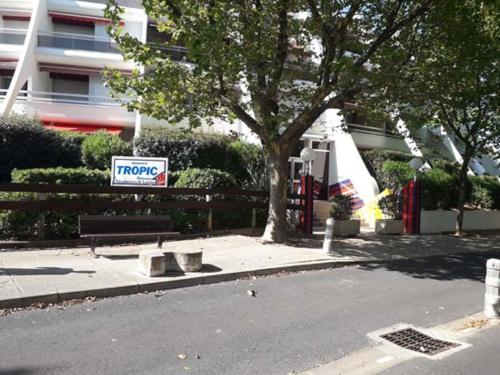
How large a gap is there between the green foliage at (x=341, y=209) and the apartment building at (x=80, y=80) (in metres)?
6.29

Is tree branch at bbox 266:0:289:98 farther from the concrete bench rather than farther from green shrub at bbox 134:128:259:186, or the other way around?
green shrub at bbox 134:128:259:186

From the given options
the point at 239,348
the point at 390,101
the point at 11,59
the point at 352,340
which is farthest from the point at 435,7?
the point at 11,59

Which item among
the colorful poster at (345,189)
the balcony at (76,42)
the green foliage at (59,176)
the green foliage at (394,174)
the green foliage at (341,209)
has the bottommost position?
the green foliage at (341,209)

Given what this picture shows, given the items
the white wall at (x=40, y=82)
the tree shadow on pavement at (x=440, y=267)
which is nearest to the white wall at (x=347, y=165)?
the tree shadow on pavement at (x=440, y=267)

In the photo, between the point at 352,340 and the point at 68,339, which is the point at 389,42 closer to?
the point at 352,340

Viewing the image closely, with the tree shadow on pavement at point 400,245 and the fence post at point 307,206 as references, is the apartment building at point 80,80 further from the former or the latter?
the fence post at point 307,206

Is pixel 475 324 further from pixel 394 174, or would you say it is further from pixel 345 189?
pixel 345 189

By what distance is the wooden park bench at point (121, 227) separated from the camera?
9617 millimetres

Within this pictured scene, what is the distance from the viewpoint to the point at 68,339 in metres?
5.45

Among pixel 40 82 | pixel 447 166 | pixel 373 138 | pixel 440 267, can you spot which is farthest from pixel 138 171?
pixel 447 166

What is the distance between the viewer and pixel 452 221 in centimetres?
1917

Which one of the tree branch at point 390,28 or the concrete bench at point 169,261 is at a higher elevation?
the tree branch at point 390,28

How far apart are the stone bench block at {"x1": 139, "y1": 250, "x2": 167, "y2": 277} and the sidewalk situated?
0.17 metres

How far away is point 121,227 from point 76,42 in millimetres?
18939
